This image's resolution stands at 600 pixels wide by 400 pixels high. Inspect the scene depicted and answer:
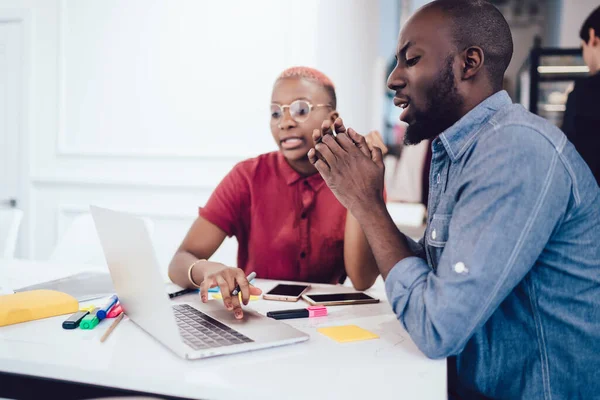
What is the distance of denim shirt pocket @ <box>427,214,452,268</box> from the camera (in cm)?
102

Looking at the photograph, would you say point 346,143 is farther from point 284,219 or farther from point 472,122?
point 284,219

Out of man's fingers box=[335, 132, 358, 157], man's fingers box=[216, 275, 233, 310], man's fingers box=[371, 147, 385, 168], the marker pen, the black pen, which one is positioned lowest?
the black pen

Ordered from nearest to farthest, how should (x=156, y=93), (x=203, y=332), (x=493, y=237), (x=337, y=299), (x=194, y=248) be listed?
(x=493, y=237) < (x=203, y=332) < (x=337, y=299) < (x=194, y=248) < (x=156, y=93)

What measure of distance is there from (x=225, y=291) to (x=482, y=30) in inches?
29.2

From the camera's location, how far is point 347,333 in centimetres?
101

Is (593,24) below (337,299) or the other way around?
the other way around

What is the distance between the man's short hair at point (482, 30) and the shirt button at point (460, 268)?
420mm

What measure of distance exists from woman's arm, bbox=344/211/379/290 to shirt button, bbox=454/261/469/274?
0.65 meters

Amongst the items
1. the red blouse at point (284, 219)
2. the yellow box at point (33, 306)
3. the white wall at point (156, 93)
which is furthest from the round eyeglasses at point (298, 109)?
the white wall at point (156, 93)

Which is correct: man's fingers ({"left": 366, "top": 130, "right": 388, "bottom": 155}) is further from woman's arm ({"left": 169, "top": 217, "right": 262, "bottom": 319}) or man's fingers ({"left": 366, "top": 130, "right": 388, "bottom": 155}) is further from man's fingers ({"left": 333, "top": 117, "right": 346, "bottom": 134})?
woman's arm ({"left": 169, "top": 217, "right": 262, "bottom": 319})

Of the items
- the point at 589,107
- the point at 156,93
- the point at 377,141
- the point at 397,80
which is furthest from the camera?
the point at 156,93

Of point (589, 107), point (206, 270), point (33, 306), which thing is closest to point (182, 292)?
point (206, 270)

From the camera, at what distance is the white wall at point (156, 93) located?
124 inches

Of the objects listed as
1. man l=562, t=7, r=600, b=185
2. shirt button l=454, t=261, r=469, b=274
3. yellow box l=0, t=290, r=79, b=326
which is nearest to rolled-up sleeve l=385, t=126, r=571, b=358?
shirt button l=454, t=261, r=469, b=274
